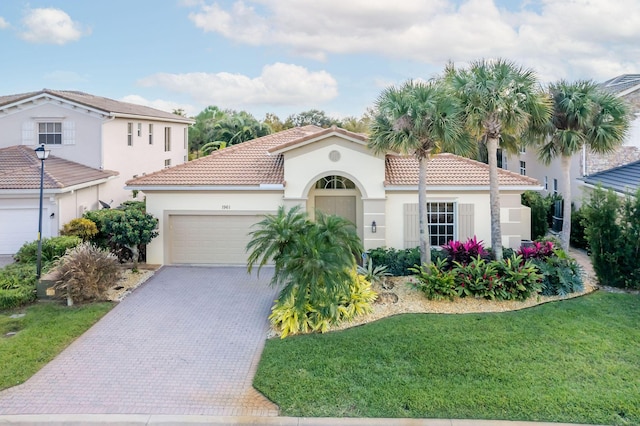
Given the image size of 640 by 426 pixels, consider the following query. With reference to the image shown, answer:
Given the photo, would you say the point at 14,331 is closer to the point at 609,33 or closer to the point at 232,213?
the point at 232,213

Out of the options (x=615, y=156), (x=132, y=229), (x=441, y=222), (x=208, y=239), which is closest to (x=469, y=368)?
(x=441, y=222)

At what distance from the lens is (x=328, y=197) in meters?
19.5

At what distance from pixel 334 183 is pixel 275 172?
2.34 m

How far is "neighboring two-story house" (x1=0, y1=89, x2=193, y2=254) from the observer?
63.6 ft

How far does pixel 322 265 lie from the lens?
37.8ft

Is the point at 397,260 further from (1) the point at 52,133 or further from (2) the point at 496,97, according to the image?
(1) the point at 52,133

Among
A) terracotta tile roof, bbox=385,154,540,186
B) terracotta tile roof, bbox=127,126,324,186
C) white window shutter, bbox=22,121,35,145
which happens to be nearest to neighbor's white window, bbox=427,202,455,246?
terracotta tile roof, bbox=385,154,540,186

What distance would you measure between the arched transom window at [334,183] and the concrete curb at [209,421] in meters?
12.0

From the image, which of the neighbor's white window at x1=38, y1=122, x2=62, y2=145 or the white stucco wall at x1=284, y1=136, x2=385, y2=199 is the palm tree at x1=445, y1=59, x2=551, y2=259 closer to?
the white stucco wall at x1=284, y1=136, x2=385, y2=199

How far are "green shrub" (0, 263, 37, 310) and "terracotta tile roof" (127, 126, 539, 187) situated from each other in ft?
15.4

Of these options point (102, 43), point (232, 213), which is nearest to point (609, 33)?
point (232, 213)

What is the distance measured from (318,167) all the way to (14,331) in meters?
10.7

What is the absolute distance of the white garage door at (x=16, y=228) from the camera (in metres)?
19.5

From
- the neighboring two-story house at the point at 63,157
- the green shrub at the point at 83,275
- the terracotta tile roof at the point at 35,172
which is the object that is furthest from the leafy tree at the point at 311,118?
the green shrub at the point at 83,275
